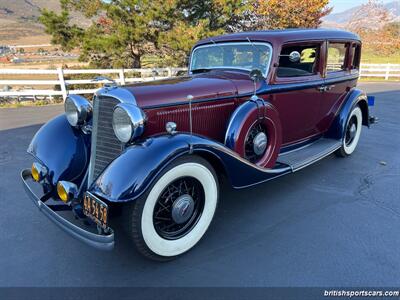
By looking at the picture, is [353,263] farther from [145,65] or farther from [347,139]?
[145,65]

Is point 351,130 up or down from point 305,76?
down

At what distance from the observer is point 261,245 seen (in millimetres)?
2713

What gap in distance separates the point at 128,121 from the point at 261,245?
1.55m

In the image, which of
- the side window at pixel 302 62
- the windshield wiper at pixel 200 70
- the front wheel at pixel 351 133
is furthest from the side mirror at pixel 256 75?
the front wheel at pixel 351 133

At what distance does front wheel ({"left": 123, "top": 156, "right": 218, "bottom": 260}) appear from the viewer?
7.37 feet

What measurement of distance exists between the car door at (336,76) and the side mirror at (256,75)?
1323mm

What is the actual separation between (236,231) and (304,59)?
9.08 feet

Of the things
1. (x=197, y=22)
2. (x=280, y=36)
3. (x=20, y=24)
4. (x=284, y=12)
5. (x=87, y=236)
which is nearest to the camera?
(x=87, y=236)

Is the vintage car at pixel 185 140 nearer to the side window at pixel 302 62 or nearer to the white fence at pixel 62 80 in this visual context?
the side window at pixel 302 62

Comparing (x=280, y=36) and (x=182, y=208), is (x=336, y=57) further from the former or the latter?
(x=182, y=208)

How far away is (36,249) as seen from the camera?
2.68m

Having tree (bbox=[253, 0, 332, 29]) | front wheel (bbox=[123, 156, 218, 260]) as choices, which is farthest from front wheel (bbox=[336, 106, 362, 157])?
tree (bbox=[253, 0, 332, 29])

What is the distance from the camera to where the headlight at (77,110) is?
302 centimetres

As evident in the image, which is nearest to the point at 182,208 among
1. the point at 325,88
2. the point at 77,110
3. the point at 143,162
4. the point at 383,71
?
the point at 143,162
